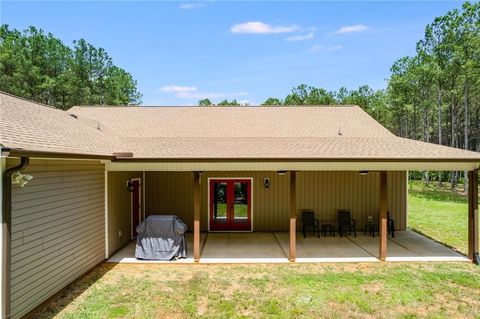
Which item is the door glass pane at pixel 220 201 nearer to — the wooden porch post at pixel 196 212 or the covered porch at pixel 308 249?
the covered porch at pixel 308 249

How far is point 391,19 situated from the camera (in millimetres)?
13281

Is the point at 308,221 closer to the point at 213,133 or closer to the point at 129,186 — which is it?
the point at 213,133

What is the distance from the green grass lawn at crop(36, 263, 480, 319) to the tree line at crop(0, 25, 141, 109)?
2470cm

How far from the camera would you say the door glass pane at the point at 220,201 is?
428 inches

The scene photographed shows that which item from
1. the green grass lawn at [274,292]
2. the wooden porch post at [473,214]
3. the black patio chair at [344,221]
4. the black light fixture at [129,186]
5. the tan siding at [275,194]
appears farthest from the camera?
the tan siding at [275,194]

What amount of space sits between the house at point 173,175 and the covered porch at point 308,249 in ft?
1.39

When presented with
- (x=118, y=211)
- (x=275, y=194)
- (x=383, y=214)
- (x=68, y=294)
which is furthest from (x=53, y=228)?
(x=383, y=214)

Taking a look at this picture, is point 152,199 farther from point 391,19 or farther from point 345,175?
point 391,19

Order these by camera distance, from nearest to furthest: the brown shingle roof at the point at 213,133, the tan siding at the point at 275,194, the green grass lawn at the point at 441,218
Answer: the brown shingle roof at the point at 213,133 < the green grass lawn at the point at 441,218 < the tan siding at the point at 275,194

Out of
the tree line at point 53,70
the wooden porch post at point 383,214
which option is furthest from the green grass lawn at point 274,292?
the tree line at point 53,70

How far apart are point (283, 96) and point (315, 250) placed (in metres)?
44.8

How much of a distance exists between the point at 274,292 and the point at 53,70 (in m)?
30.0

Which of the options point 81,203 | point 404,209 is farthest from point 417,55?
point 81,203

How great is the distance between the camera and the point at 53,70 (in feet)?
90.8
